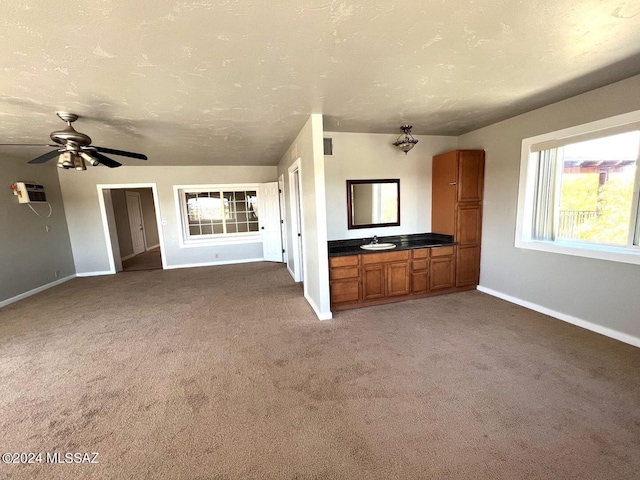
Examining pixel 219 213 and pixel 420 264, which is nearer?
pixel 420 264

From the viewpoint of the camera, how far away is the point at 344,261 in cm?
339

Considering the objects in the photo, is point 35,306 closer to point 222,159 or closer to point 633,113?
point 222,159

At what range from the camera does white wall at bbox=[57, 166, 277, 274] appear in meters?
5.50

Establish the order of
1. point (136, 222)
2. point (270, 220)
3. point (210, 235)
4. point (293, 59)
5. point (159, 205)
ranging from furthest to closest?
point (136, 222) → point (210, 235) → point (270, 220) → point (159, 205) → point (293, 59)

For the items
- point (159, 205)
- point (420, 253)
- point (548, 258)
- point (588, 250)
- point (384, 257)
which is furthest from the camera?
point (159, 205)

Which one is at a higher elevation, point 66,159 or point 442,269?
point 66,159

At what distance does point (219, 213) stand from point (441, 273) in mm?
5223

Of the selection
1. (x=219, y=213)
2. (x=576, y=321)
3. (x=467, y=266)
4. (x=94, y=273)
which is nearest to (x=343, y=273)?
(x=467, y=266)

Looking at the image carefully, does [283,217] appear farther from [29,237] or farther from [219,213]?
[29,237]

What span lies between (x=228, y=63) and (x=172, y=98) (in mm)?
876

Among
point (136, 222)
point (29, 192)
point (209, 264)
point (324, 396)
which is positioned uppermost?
point (29, 192)

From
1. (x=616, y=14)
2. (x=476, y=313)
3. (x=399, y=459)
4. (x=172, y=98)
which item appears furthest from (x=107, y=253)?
(x=616, y=14)

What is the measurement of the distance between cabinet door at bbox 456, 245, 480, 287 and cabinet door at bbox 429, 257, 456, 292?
11 cm

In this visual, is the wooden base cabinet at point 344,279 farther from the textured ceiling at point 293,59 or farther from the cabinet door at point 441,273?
the textured ceiling at point 293,59
